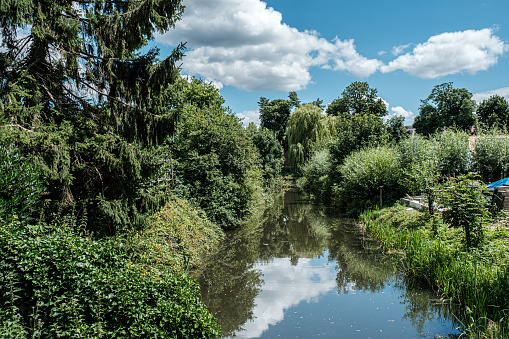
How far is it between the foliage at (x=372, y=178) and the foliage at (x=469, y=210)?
8.27 metres

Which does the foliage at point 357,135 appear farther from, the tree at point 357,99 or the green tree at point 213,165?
the tree at point 357,99

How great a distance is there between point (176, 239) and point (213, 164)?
4717 mm

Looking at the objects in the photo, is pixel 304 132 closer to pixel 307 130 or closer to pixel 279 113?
pixel 307 130

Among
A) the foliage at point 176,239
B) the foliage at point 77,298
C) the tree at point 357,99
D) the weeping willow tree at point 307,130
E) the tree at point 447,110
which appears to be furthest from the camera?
the tree at point 357,99

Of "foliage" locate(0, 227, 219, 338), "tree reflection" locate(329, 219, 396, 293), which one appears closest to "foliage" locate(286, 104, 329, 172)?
"tree reflection" locate(329, 219, 396, 293)

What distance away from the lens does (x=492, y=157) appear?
54.6 ft

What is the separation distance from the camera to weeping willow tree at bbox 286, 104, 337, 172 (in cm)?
3315

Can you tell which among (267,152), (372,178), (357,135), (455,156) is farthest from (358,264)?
(267,152)

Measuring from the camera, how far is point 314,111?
109 ft

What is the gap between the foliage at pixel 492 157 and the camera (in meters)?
16.5

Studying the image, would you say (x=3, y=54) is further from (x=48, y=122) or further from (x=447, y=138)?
(x=447, y=138)

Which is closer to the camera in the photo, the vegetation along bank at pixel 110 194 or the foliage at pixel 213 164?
the vegetation along bank at pixel 110 194

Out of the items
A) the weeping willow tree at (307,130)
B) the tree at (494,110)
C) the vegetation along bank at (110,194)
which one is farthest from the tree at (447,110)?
the vegetation along bank at (110,194)

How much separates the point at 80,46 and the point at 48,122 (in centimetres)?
189
